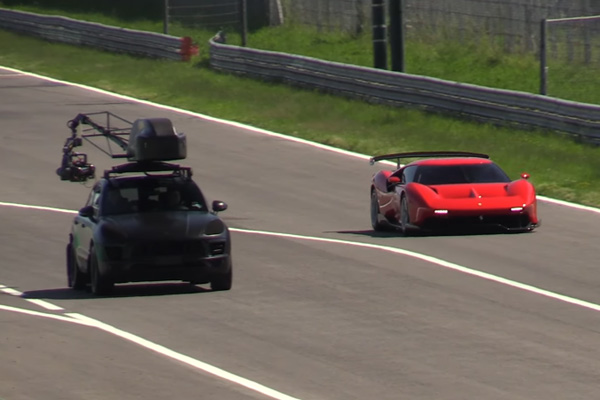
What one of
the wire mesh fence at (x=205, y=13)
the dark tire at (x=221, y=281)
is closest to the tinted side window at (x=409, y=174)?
the dark tire at (x=221, y=281)

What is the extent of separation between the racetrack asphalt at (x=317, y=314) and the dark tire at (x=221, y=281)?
0.13 meters

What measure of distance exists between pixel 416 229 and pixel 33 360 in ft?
29.2

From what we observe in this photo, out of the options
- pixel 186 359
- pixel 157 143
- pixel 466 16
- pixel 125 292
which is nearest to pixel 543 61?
pixel 466 16

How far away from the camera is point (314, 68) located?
124 ft

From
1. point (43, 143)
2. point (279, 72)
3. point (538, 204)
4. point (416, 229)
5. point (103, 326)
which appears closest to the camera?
point (103, 326)

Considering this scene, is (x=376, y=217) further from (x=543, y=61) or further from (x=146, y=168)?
(x=543, y=61)

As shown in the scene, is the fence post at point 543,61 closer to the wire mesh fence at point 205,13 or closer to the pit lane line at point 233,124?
the pit lane line at point 233,124

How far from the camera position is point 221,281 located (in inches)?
659

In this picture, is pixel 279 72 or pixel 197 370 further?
pixel 279 72

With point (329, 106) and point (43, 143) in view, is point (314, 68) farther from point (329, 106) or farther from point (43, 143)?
point (43, 143)

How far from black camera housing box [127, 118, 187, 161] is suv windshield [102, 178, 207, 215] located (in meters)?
0.56

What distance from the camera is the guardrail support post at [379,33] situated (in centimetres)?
3725

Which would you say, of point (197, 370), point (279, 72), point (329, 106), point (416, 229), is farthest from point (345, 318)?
point (279, 72)

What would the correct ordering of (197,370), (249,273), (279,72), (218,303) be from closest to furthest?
1. (197,370)
2. (218,303)
3. (249,273)
4. (279,72)
